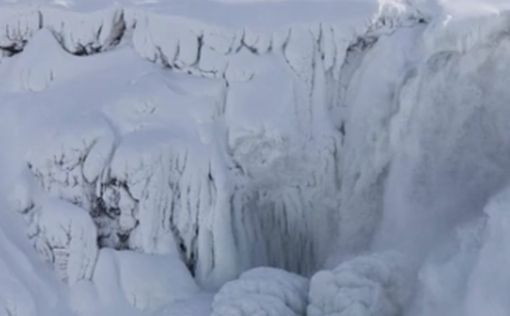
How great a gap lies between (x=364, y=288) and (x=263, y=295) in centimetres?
30

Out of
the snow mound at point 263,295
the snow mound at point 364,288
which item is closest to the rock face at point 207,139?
the snow mound at point 263,295

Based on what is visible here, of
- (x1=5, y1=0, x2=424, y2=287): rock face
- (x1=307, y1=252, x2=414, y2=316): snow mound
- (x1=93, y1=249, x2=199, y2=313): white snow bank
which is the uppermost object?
(x1=5, y1=0, x2=424, y2=287): rock face

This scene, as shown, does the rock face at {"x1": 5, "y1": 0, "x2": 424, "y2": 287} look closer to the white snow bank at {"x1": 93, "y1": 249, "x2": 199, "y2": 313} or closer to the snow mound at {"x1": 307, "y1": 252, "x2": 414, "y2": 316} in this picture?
the white snow bank at {"x1": 93, "y1": 249, "x2": 199, "y2": 313}

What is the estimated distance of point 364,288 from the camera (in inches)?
120

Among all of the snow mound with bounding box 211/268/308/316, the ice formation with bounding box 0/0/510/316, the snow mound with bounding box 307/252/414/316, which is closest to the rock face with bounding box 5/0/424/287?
the ice formation with bounding box 0/0/510/316

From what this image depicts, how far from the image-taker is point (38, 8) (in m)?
3.60

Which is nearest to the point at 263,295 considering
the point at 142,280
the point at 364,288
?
the point at 364,288

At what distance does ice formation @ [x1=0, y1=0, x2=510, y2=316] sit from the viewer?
3287 mm

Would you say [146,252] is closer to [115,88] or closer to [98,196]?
[98,196]

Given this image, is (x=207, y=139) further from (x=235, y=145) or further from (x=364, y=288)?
(x=364, y=288)

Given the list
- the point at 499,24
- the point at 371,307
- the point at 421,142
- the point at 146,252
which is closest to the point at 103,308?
the point at 146,252

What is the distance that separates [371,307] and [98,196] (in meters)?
0.95

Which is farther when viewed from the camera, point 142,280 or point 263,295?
point 142,280

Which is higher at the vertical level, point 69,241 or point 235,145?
point 235,145
